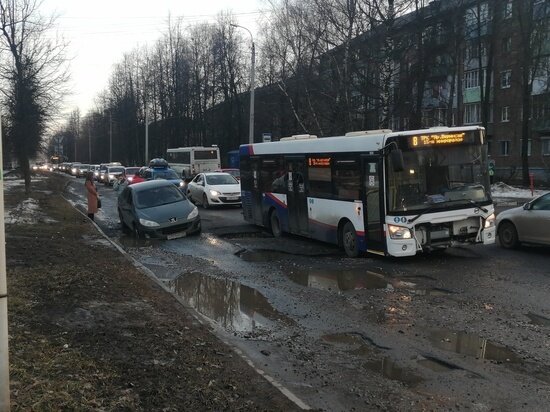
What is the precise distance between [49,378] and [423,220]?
309 inches

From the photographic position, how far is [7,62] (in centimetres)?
2981


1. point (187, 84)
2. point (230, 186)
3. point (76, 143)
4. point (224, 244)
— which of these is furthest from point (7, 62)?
point (76, 143)

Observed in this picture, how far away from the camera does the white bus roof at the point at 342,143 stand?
432 inches

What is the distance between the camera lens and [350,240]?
12.1 m

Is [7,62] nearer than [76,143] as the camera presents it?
Yes

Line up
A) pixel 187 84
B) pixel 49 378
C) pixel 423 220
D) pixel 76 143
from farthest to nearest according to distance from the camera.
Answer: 1. pixel 76 143
2. pixel 187 84
3. pixel 423 220
4. pixel 49 378

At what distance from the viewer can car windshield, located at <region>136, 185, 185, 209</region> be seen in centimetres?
1661

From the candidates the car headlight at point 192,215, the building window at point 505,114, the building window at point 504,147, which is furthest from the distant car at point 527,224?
the building window at point 505,114

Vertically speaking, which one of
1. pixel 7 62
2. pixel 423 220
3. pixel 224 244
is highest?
pixel 7 62

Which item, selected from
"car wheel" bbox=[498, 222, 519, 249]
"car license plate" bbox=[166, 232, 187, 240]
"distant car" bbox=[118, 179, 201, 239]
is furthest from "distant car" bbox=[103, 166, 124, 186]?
"car wheel" bbox=[498, 222, 519, 249]

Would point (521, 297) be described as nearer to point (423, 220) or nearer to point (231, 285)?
point (423, 220)

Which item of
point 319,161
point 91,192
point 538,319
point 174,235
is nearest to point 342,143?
point 319,161

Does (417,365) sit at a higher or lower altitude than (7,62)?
lower

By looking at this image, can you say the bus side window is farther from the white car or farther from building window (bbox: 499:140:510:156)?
building window (bbox: 499:140:510:156)
